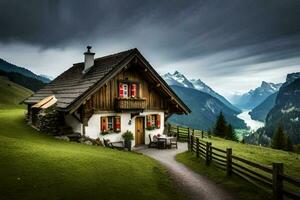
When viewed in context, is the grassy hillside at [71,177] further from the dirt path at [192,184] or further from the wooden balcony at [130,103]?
the wooden balcony at [130,103]

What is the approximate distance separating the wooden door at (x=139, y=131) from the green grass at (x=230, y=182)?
27.5 ft

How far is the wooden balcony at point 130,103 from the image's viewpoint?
25.9 metres

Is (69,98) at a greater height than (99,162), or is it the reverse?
(69,98)

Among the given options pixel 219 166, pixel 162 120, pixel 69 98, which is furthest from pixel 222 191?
pixel 162 120

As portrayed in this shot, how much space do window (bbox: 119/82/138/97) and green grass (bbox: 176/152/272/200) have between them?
9408 mm

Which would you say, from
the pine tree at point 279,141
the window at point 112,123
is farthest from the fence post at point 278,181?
the pine tree at point 279,141

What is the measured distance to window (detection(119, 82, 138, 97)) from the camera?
2696 cm

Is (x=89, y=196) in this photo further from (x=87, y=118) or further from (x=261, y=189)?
(x=87, y=118)

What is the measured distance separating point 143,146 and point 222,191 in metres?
15.9

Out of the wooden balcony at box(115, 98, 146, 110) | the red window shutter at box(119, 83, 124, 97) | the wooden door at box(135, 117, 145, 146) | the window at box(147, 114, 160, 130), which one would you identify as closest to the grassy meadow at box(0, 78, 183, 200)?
the wooden balcony at box(115, 98, 146, 110)

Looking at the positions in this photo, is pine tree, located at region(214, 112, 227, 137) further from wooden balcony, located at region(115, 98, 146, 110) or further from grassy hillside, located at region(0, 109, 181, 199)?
grassy hillside, located at region(0, 109, 181, 199)

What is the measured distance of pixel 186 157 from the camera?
22.7m

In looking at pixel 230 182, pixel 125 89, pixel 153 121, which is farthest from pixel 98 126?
pixel 230 182

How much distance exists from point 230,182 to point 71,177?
852 cm
